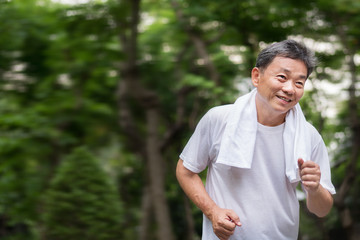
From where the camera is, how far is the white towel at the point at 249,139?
2.18m

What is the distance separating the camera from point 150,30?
7863mm

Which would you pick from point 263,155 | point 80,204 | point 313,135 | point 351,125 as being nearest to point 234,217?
point 263,155

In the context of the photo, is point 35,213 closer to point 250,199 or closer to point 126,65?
point 126,65

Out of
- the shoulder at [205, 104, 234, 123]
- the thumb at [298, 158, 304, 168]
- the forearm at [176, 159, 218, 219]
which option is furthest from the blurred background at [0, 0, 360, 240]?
the thumb at [298, 158, 304, 168]

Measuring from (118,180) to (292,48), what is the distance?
30.8ft

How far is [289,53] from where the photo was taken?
221 cm

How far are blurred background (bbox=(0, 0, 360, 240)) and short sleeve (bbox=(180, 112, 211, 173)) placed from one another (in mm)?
2951

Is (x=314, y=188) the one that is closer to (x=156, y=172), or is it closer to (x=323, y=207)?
(x=323, y=207)

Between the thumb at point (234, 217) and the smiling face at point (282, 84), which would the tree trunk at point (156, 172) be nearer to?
the smiling face at point (282, 84)

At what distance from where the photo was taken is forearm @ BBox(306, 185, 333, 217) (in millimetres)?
2186

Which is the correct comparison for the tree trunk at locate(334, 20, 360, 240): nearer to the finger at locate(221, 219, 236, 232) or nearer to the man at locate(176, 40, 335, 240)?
the man at locate(176, 40, 335, 240)

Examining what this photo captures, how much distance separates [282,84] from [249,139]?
0.29 meters

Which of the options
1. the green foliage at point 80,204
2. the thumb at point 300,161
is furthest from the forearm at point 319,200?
the green foliage at point 80,204

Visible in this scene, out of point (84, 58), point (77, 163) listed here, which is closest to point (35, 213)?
point (77, 163)
